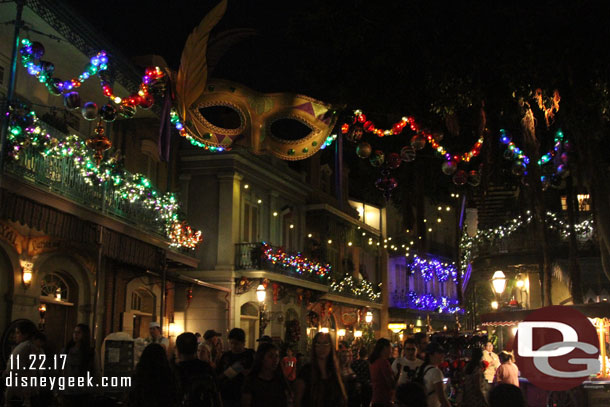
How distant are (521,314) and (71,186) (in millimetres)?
10239

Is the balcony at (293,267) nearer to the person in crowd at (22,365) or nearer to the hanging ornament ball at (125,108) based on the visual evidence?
the hanging ornament ball at (125,108)

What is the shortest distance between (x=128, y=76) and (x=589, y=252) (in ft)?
56.1

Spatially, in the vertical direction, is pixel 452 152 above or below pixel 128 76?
below

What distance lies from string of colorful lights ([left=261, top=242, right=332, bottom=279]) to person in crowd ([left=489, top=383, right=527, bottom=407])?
2242 centimetres

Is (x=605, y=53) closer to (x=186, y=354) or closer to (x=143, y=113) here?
(x=186, y=354)

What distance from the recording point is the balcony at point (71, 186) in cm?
1377

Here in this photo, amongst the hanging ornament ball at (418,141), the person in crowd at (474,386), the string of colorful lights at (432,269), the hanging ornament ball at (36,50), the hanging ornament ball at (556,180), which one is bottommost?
the person in crowd at (474,386)

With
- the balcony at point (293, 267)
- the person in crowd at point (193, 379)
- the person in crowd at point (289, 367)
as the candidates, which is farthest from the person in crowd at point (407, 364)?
the balcony at point (293, 267)

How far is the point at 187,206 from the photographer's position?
27.4 metres

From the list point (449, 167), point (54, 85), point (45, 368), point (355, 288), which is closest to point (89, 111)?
point (54, 85)

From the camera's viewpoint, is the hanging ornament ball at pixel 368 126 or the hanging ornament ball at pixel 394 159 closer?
the hanging ornament ball at pixel 368 126

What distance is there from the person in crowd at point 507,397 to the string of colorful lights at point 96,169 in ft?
35.0

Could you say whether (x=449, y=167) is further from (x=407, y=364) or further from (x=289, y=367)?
(x=407, y=364)

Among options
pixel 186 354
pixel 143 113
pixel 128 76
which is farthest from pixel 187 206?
pixel 186 354
